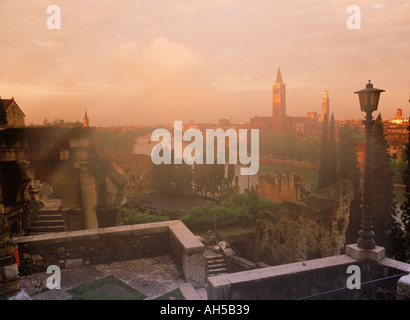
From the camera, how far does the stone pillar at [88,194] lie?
33.8ft

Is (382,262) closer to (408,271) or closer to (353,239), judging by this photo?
(408,271)

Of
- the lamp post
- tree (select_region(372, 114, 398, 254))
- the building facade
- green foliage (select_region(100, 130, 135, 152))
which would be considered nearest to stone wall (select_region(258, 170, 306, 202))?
tree (select_region(372, 114, 398, 254))

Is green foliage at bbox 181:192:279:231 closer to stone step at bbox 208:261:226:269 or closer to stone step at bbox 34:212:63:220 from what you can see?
stone step at bbox 208:261:226:269

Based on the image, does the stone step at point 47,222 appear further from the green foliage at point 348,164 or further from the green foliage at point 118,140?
the green foliage at point 118,140

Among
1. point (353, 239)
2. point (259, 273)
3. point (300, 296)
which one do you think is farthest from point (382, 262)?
point (353, 239)

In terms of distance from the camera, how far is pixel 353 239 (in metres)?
20.3

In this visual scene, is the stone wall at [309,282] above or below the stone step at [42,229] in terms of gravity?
above

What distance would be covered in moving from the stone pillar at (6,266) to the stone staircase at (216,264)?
49.4 ft

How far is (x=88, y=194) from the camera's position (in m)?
10.4

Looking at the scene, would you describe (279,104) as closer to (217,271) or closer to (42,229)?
(217,271)

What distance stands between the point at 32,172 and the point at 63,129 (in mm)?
1727

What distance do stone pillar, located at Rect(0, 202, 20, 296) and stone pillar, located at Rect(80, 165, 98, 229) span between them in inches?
208

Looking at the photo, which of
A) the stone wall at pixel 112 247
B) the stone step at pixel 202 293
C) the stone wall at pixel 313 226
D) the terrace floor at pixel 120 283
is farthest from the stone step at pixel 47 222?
the stone wall at pixel 313 226

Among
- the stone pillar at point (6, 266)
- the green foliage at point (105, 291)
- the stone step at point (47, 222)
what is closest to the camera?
the stone pillar at point (6, 266)
